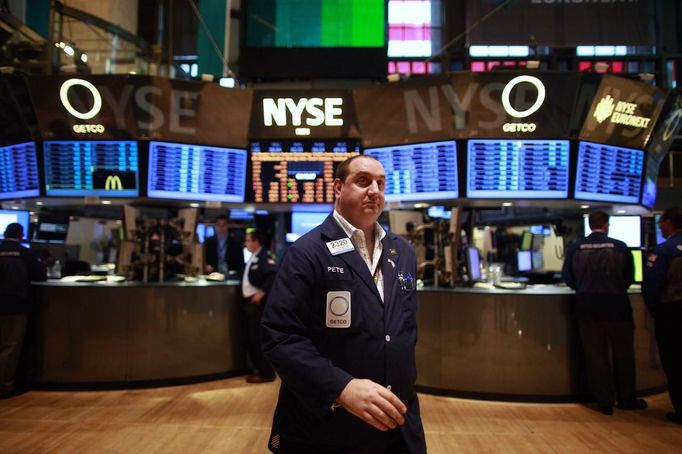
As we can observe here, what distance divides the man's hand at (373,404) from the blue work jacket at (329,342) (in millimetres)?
40

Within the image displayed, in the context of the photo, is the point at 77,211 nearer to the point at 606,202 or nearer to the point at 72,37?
the point at 72,37

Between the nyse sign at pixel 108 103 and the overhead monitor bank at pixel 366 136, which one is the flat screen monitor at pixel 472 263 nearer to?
the overhead monitor bank at pixel 366 136

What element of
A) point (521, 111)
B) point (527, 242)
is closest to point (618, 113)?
point (521, 111)

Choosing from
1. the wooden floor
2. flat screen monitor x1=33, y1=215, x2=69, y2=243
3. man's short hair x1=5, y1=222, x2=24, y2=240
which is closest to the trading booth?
the wooden floor

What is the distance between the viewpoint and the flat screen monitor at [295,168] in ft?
17.6

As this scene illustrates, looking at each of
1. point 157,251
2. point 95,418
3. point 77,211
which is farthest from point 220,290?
point 77,211

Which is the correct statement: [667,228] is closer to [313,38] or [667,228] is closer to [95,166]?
[95,166]

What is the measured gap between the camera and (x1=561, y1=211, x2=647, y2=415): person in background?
14.0 feet

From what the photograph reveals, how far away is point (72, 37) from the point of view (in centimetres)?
733

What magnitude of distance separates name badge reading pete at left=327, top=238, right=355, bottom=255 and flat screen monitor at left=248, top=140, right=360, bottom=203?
3.95m

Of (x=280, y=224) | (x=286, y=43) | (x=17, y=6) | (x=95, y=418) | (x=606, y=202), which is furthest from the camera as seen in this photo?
(x=286, y=43)

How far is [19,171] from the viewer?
17.1ft

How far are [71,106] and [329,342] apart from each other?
4757 mm

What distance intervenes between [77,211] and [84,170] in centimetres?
206
